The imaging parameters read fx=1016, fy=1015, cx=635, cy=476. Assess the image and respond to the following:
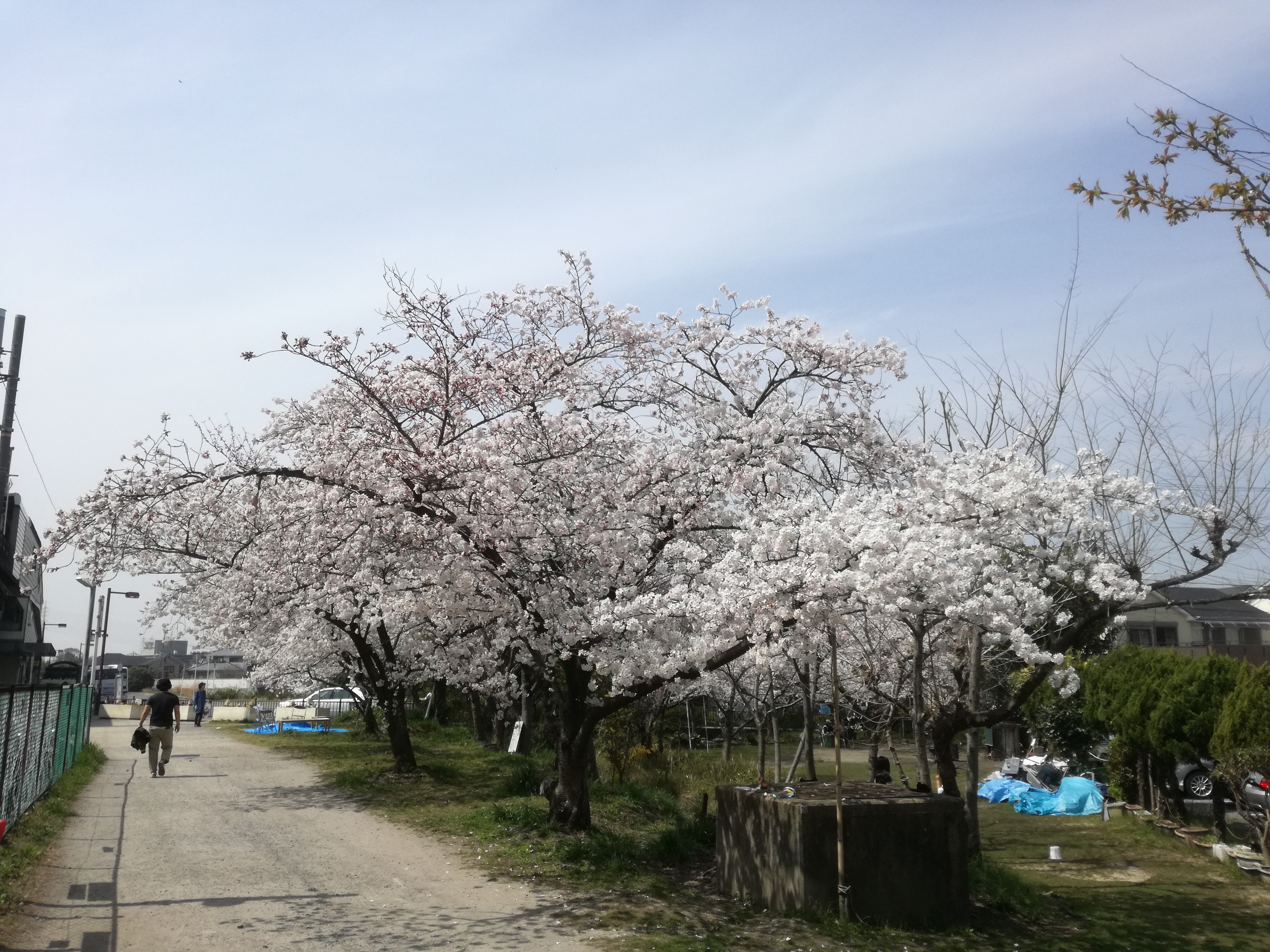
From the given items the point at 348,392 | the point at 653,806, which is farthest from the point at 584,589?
the point at 653,806

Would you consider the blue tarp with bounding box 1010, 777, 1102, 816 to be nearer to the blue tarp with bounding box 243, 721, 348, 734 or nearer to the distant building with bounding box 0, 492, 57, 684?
the blue tarp with bounding box 243, 721, 348, 734

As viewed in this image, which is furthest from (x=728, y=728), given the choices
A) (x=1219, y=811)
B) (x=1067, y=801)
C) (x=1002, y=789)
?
(x=1219, y=811)

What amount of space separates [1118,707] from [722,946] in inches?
477

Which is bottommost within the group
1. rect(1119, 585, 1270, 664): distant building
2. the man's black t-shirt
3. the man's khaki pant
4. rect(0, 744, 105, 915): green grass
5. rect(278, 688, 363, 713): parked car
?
rect(278, 688, 363, 713): parked car

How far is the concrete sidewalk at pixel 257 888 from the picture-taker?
740 cm

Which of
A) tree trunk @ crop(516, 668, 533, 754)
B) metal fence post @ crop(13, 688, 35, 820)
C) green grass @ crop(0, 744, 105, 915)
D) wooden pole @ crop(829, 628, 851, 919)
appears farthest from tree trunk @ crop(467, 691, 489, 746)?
wooden pole @ crop(829, 628, 851, 919)

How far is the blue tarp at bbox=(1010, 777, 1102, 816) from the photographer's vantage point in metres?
18.8

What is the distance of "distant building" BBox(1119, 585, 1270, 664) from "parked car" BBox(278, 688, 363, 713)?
1061 inches

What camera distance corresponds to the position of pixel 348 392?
1170 centimetres

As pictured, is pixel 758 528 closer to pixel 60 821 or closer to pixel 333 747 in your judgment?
pixel 60 821

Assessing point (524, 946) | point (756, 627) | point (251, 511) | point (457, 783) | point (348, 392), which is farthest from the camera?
point (457, 783)

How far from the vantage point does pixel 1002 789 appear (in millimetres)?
20422

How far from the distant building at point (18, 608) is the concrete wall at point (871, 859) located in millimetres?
23682

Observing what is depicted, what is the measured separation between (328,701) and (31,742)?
31978mm
